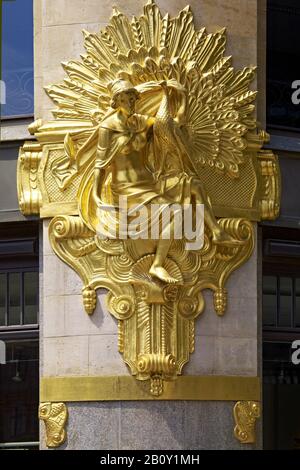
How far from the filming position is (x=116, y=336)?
65.6 feet

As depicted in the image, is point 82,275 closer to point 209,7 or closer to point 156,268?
point 156,268

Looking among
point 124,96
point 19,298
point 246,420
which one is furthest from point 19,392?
point 124,96

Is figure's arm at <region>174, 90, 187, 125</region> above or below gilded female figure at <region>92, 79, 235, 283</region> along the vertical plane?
above

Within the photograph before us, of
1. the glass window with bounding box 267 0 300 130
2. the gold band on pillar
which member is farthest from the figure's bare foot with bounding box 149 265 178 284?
the glass window with bounding box 267 0 300 130

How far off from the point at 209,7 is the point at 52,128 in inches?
97.2

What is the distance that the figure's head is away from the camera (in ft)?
64.7

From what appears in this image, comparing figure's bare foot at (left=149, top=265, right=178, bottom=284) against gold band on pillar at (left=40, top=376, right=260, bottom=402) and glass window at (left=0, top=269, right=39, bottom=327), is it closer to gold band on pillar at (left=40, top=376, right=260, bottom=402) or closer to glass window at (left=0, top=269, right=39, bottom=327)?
gold band on pillar at (left=40, top=376, right=260, bottom=402)

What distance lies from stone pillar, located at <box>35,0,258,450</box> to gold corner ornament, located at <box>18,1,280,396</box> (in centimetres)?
15

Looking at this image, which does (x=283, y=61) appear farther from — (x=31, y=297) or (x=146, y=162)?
(x=31, y=297)

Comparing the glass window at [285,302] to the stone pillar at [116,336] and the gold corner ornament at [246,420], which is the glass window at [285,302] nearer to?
the stone pillar at [116,336]

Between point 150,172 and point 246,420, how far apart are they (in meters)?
3.23

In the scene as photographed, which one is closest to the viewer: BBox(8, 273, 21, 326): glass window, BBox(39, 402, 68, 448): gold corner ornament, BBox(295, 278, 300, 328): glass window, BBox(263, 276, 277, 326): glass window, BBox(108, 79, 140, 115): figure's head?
BBox(108, 79, 140, 115): figure's head

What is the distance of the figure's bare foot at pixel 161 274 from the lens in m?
19.8

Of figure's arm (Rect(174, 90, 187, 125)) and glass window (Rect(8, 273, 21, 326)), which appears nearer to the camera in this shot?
figure's arm (Rect(174, 90, 187, 125))
